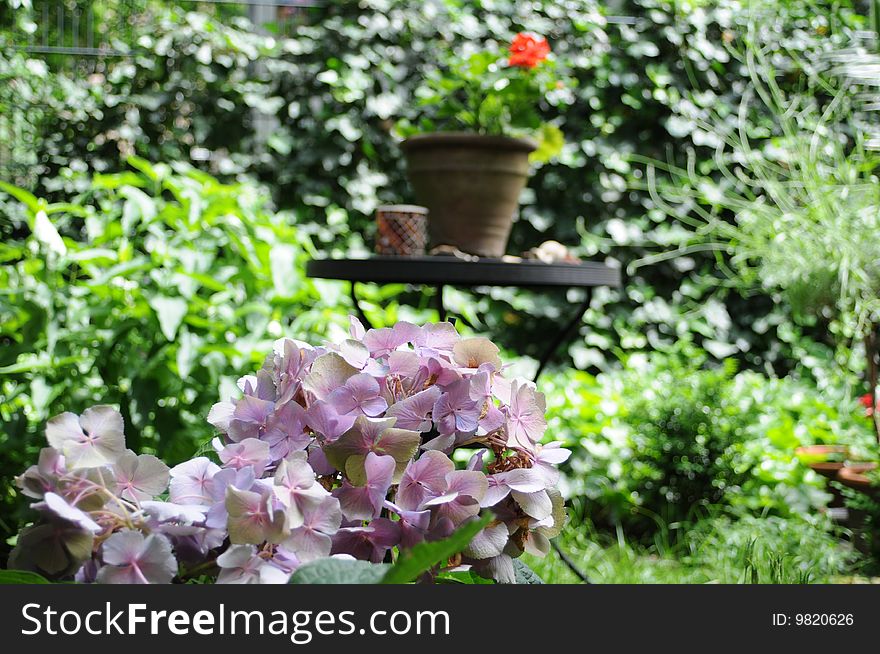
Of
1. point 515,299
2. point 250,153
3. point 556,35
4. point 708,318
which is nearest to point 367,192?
point 250,153

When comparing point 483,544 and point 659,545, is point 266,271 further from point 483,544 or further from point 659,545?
point 483,544

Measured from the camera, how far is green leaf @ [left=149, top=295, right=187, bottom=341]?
6.48ft

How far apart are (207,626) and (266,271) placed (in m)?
2.05

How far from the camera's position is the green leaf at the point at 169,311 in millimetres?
1975

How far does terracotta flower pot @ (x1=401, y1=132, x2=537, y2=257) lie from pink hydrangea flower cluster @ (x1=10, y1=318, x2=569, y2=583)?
1527 millimetres

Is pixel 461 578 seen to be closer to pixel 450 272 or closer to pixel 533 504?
pixel 533 504

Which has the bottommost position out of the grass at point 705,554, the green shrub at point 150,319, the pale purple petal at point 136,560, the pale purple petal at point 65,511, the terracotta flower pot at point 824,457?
the grass at point 705,554

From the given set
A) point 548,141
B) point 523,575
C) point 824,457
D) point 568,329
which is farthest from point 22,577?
point 824,457

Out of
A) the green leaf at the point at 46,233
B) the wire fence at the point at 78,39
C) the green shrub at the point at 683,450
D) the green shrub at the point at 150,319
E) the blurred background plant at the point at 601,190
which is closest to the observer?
the green leaf at the point at 46,233

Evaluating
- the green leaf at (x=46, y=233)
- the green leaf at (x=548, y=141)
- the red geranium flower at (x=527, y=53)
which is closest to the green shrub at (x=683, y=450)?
the green leaf at (x=548, y=141)

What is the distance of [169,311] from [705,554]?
1.56 meters

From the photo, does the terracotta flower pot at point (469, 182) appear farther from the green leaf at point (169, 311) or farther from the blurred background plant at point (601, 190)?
the green leaf at point (169, 311)

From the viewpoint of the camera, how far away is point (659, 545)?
2.58 metres

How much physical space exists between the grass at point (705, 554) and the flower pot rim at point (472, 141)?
0.98m
